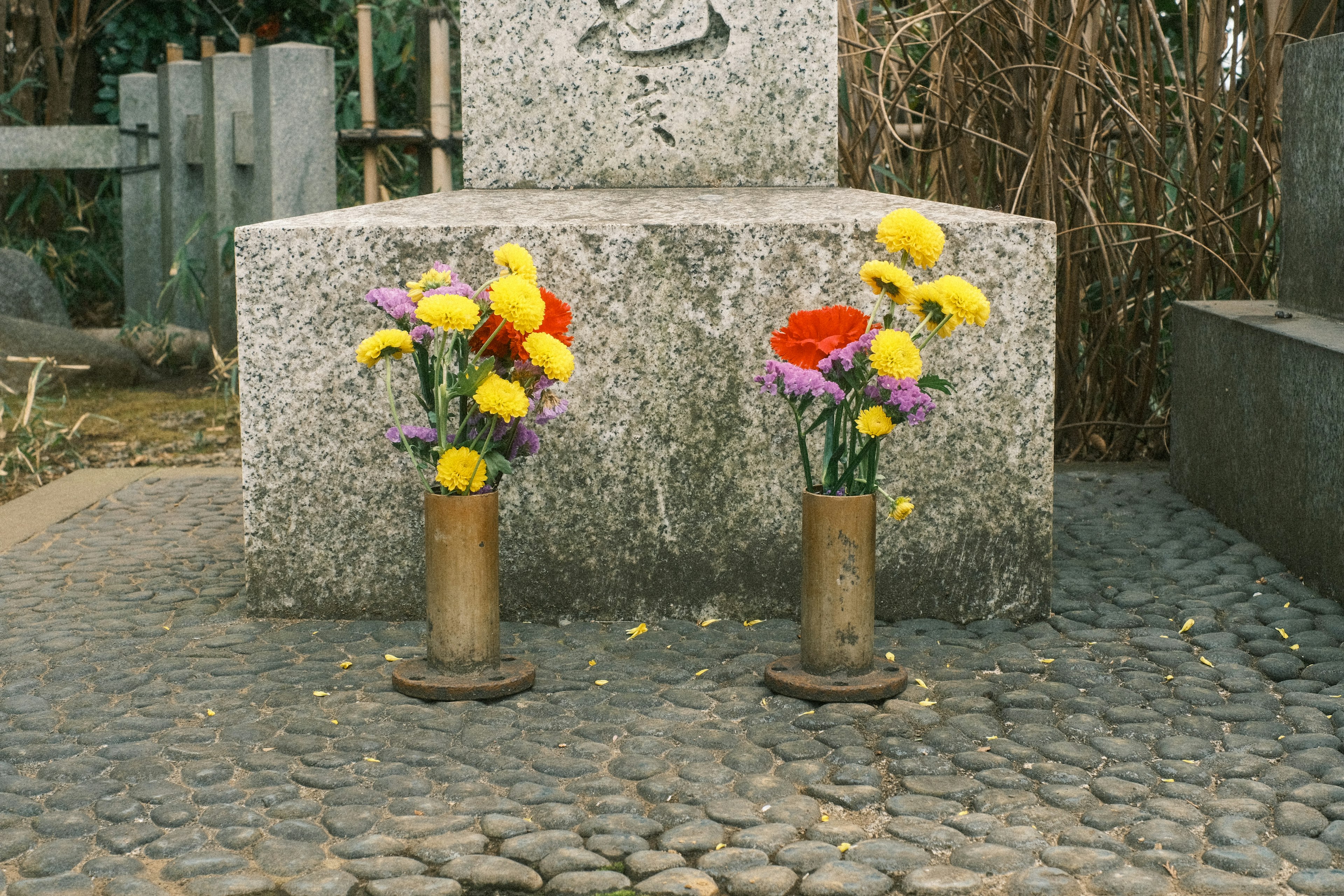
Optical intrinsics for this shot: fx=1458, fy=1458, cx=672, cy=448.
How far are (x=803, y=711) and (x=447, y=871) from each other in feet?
2.50

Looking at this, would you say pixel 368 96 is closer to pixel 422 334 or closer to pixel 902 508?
pixel 422 334

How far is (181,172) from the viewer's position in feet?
21.9

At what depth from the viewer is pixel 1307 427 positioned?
123 inches

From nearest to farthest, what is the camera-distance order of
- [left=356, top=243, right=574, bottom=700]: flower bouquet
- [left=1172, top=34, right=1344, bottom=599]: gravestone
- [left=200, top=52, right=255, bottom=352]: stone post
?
1. [left=356, top=243, right=574, bottom=700]: flower bouquet
2. [left=1172, top=34, right=1344, bottom=599]: gravestone
3. [left=200, top=52, right=255, bottom=352]: stone post

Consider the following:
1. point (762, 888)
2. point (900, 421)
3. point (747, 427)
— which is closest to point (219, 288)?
point (747, 427)

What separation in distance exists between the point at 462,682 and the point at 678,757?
458 millimetres

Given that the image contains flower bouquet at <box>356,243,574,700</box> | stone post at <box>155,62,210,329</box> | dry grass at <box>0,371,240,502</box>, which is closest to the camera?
flower bouquet at <box>356,243,574,700</box>

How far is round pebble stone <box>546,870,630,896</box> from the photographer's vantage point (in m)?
1.79

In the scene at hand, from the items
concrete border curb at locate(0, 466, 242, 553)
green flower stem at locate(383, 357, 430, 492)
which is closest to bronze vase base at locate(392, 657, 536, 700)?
green flower stem at locate(383, 357, 430, 492)

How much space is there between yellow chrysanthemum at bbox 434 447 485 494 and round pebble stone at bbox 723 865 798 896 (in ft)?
2.95

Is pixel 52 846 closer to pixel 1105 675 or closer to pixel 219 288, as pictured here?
pixel 1105 675

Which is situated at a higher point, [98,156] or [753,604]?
[98,156]

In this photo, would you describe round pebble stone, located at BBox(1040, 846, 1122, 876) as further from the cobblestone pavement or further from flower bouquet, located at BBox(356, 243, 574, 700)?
flower bouquet, located at BBox(356, 243, 574, 700)

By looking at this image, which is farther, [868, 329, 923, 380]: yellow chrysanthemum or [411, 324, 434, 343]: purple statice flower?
[411, 324, 434, 343]: purple statice flower
